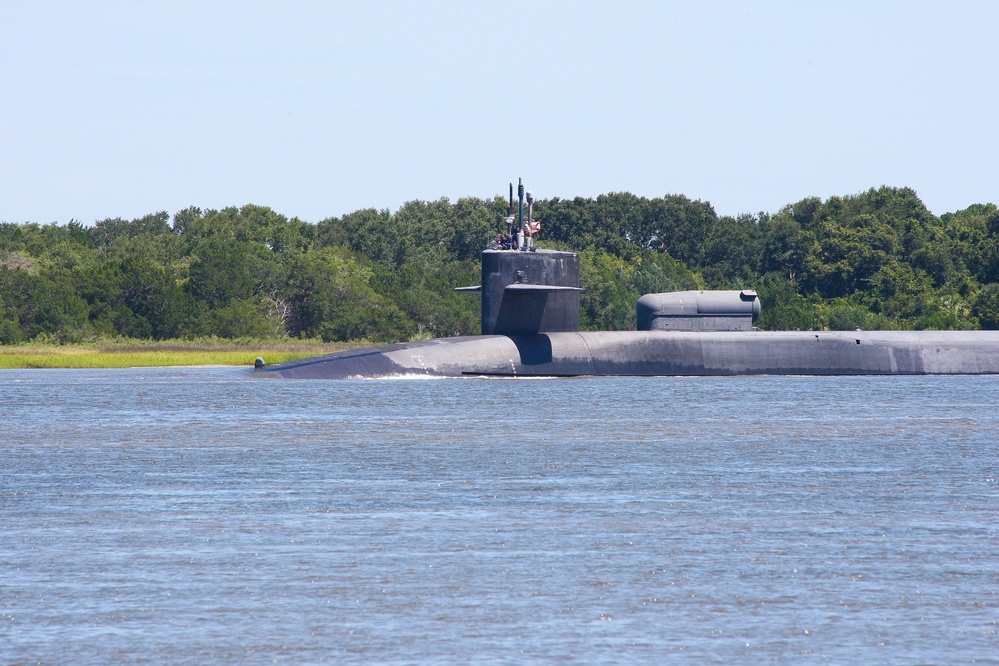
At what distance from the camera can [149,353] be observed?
205 feet

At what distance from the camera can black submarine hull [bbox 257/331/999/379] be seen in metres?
43.1

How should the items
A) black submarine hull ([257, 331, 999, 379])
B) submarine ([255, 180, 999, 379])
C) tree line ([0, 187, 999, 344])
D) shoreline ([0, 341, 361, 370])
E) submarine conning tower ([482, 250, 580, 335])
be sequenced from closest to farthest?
black submarine hull ([257, 331, 999, 379]) < submarine ([255, 180, 999, 379]) < submarine conning tower ([482, 250, 580, 335]) < shoreline ([0, 341, 361, 370]) < tree line ([0, 187, 999, 344])

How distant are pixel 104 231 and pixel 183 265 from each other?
4825cm

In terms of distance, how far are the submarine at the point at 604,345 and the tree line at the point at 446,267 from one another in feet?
97.1

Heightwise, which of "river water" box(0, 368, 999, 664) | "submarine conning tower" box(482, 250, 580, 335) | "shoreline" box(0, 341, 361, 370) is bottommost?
"river water" box(0, 368, 999, 664)

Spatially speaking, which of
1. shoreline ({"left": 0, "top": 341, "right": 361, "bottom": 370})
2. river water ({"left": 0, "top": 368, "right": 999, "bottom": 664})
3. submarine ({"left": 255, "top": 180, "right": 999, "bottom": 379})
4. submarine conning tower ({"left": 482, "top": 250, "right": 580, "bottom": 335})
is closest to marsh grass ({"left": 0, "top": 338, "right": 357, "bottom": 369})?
shoreline ({"left": 0, "top": 341, "right": 361, "bottom": 370})

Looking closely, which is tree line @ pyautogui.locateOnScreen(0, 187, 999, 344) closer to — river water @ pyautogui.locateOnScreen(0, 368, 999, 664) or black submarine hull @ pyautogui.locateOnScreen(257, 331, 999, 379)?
black submarine hull @ pyautogui.locateOnScreen(257, 331, 999, 379)

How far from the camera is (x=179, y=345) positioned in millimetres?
67625

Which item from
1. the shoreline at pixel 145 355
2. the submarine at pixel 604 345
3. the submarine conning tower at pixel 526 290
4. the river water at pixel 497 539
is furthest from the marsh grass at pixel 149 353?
the river water at pixel 497 539

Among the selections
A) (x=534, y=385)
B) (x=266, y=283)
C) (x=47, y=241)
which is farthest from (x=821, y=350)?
(x=47, y=241)

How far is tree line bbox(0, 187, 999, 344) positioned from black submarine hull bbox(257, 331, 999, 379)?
2969 centimetres

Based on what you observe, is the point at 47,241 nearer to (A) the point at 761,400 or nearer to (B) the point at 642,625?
(A) the point at 761,400

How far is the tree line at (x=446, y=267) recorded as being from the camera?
245ft

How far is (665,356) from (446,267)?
54891mm
